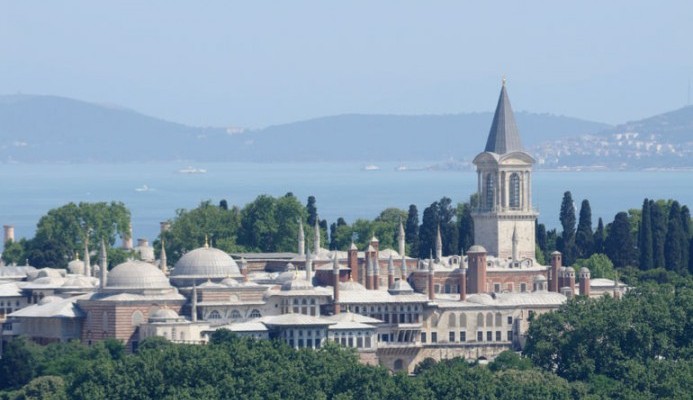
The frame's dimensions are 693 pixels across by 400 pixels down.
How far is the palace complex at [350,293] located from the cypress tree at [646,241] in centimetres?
Result: 692

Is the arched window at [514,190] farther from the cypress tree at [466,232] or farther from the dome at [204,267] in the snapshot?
the dome at [204,267]

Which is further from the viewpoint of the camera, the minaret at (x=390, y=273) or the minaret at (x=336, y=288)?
the minaret at (x=390, y=273)

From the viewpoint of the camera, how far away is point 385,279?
3625 inches

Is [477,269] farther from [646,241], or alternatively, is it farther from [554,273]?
[646,241]

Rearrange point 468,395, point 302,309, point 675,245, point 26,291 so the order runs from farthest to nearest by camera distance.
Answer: point 675,245 → point 26,291 → point 302,309 → point 468,395

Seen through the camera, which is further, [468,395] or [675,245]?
[675,245]

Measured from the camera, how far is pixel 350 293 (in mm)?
86188

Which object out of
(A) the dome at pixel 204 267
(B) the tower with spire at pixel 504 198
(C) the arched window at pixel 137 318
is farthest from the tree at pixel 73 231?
(C) the arched window at pixel 137 318

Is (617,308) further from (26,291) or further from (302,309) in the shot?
(26,291)

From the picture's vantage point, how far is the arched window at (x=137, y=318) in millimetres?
81000

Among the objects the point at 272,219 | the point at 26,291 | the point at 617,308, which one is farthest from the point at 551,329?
the point at 272,219

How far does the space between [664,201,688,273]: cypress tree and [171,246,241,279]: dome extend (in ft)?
72.5

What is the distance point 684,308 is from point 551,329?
4.19 meters

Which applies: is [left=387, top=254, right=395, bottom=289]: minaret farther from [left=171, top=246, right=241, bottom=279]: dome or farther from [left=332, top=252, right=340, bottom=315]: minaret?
[left=171, top=246, right=241, bottom=279]: dome
